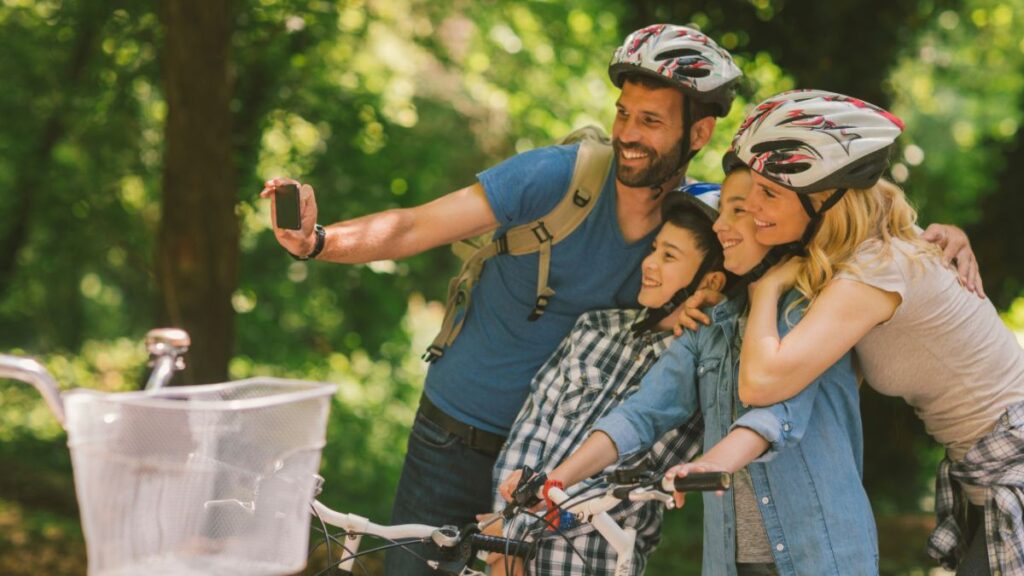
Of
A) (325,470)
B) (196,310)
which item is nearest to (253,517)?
(196,310)

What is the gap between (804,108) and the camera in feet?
11.2

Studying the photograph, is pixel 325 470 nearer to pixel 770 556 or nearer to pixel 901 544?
pixel 901 544

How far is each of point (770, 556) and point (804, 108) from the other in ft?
3.92

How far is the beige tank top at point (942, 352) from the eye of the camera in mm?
3275

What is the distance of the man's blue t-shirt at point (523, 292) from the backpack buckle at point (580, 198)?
3cm

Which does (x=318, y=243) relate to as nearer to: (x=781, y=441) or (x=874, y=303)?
(x=781, y=441)

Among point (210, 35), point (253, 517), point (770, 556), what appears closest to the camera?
point (253, 517)

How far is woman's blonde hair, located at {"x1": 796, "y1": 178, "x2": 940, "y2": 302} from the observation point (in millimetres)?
3271

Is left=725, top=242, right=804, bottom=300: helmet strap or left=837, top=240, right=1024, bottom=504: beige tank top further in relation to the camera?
left=725, top=242, right=804, bottom=300: helmet strap

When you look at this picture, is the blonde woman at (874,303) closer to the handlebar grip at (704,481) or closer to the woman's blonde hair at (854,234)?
the woman's blonde hair at (854,234)

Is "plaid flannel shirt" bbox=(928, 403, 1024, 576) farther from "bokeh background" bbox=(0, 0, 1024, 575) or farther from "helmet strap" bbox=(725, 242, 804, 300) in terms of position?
"bokeh background" bbox=(0, 0, 1024, 575)

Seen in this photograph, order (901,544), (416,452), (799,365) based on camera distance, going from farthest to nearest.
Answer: (901,544) < (416,452) < (799,365)

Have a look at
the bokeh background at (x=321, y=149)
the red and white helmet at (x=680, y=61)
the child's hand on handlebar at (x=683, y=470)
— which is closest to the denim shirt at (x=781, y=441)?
the child's hand on handlebar at (x=683, y=470)

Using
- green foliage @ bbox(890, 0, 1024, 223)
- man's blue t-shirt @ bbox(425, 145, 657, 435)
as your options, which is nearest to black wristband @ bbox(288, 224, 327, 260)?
man's blue t-shirt @ bbox(425, 145, 657, 435)
